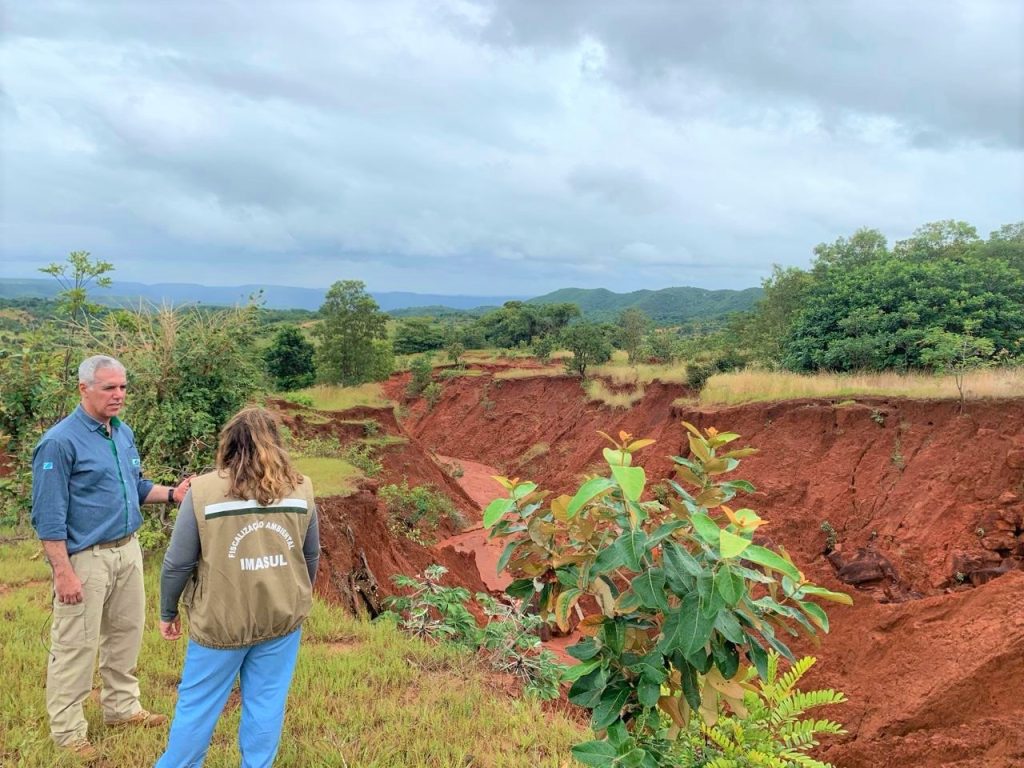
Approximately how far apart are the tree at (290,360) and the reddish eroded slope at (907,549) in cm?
1940

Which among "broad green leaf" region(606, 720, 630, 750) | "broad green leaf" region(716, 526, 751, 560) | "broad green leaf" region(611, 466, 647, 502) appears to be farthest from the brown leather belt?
"broad green leaf" region(716, 526, 751, 560)

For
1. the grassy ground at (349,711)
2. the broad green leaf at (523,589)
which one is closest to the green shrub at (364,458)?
the grassy ground at (349,711)

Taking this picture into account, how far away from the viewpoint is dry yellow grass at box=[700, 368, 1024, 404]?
37.1ft

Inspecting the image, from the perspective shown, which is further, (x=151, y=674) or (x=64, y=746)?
(x=151, y=674)

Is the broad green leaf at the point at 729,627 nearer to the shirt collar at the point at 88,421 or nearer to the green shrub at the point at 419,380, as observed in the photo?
the shirt collar at the point at 88,421

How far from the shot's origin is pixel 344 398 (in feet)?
68.3

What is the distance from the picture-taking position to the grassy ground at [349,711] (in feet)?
→ 10.7

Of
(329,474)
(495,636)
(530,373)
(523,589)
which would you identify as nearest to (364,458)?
(329,474)

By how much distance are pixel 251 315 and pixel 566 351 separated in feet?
91.3

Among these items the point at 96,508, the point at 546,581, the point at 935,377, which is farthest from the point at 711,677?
the point at 935,377

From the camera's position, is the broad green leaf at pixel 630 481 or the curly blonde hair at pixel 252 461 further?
the curly blonde hair at pixel 252 461

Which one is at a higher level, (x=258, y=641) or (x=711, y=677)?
(x=711, y=677)

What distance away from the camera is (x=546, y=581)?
203cm

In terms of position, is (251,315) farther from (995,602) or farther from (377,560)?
(995,602)
